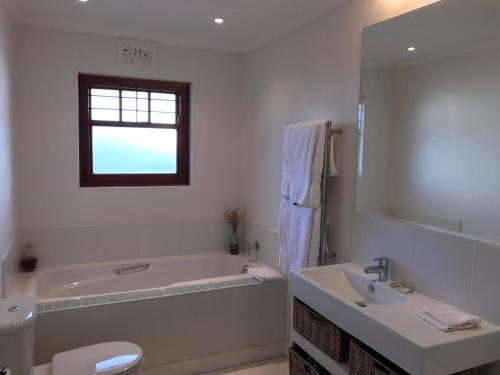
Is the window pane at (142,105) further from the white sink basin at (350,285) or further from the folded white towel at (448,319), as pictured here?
the folded white towel at (448,319)

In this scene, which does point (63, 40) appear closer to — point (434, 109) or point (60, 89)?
point (60, 89)

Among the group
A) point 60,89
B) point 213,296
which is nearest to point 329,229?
point 213,296

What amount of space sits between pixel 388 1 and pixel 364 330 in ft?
5.32

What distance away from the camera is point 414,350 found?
4.46 ft

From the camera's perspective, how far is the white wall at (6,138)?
2.33 meters

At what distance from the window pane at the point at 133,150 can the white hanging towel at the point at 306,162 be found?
1.41 meters

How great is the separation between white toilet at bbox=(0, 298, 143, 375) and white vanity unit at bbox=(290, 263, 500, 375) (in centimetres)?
→ 93

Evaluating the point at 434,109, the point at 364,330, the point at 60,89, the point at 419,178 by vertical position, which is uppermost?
the point at 60,89

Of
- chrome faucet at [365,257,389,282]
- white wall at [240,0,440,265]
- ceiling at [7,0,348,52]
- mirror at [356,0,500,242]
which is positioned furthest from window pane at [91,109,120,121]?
chrome faucet at [365,257,389,282]

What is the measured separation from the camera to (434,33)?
1.81 m

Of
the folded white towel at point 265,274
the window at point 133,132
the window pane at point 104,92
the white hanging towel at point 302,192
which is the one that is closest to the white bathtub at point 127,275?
the folded white towel at point 265,274

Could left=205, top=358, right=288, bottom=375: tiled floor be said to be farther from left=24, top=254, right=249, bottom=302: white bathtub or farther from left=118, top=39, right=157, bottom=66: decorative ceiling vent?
left=118, top=39, right=157, bottom=66: decorative ceiling vent

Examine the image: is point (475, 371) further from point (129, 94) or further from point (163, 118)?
point (129, 94)

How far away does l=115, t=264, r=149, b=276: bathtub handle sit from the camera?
10.8ft
